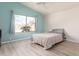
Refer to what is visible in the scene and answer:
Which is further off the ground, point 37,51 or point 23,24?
point 23,24

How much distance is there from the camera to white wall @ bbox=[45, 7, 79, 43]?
413cm

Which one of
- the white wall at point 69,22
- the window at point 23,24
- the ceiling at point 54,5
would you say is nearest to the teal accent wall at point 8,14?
the window at point 23,24

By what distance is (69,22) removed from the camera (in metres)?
4.47

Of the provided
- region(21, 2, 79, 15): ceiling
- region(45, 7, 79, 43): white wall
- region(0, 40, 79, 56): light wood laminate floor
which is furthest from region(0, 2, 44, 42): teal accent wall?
region(45, 7, 79, 43): white wall

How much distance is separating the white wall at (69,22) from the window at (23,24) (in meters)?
1.62

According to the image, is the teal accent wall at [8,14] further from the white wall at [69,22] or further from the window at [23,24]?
the white wall at [69,22]

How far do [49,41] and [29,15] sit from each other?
2498 mm

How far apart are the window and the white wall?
162cm

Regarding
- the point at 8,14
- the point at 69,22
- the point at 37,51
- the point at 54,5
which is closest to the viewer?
the point at 37,51

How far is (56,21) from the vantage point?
5.22 metres

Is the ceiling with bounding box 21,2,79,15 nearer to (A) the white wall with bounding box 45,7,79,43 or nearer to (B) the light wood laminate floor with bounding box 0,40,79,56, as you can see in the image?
(A) the white wall with bounding box 45,7,79,43

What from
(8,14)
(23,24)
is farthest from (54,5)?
(8,14)

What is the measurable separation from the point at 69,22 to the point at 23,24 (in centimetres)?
270

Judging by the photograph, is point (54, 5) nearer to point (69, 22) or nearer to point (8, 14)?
point (69, 22)
